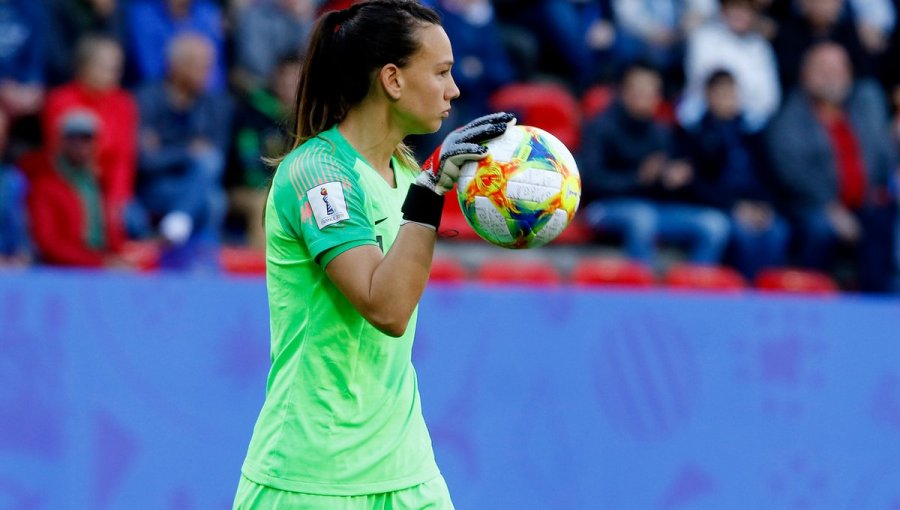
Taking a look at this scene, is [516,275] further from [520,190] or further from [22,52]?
[520,190]

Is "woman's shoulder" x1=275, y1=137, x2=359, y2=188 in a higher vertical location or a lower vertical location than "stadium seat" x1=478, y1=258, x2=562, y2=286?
higher

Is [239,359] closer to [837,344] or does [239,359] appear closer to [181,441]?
[181,441]

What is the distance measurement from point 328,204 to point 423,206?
0.23m

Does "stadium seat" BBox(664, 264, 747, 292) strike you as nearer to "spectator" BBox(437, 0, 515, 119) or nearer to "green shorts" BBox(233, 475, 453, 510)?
"spectator" BBox(437, 0, 515, 119)

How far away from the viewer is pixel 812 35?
10789mm

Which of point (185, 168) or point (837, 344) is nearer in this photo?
point (837, 344)

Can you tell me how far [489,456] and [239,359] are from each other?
1.30 metres

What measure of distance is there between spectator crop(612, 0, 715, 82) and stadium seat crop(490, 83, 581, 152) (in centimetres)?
86

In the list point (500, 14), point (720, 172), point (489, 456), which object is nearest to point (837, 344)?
point (489, 456)

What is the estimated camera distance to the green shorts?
9.86 ft

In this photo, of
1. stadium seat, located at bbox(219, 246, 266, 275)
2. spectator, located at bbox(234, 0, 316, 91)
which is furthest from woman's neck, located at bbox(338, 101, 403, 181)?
spectator, located at bbox(234, 0, 316, 91)

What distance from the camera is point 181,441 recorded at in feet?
17.8

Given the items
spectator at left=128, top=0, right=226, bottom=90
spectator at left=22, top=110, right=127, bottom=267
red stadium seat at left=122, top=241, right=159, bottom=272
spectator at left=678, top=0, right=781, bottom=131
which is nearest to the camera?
spectator at left=22, top=110, right=127, bottom=267

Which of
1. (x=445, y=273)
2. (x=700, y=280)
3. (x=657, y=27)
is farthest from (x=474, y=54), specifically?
(x=445, y=273)
